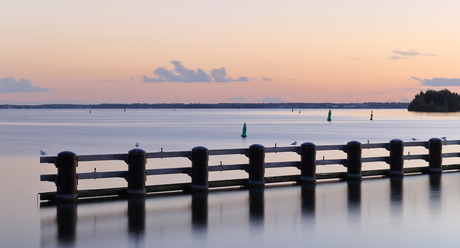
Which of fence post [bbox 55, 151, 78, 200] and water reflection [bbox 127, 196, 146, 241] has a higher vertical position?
fence post [bbox 55, 151, 78, 200]

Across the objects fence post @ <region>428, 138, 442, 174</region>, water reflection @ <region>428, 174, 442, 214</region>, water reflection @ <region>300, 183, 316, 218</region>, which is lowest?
water reflection @ <region>428, 174, 442, 214</region>

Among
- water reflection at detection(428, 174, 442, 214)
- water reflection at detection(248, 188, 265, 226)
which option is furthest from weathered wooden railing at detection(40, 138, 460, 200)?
water reflection at detection(428, 174, 442, 214)

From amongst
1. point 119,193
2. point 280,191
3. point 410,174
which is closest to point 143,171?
point 119,193

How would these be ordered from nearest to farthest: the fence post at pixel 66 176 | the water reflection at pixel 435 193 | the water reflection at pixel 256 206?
1. the water reflection at pixel 256 206
2. the water reflection at pixel 435 193
3. the fence post at pixel 66 176

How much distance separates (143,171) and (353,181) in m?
7.16

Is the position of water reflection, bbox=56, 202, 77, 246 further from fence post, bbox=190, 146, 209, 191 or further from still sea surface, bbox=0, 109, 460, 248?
fence post, bbox=190, 146, 209, 191

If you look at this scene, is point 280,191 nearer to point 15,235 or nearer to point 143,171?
point 143,171

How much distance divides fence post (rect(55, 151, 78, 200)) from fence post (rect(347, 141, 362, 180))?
8957 millimetres

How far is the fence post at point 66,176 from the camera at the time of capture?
15.0 m

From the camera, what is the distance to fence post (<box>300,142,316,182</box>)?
1853 centimetres

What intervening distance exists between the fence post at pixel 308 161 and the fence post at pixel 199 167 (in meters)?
3.37

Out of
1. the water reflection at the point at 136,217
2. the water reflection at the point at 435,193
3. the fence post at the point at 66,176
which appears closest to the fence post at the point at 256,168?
the water reflection at the point at 136,217

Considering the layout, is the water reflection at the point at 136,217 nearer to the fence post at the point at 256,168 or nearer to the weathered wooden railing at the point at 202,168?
the weathered wooden railing at the point at 202,168

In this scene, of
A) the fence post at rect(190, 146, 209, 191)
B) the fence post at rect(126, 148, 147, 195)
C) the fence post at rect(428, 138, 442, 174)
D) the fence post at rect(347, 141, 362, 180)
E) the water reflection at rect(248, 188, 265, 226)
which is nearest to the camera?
the water reflection at rect(248, 188, 265, 226)
